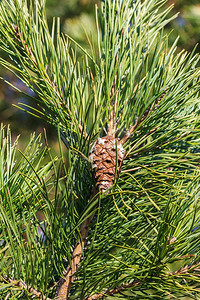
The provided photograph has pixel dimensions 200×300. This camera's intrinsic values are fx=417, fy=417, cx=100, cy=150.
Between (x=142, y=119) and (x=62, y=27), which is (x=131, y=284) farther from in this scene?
Answer: (x=62, y=27)

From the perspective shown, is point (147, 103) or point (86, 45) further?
point (86, 45)

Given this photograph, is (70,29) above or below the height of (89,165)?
above

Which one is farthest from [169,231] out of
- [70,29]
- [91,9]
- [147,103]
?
[91,9]

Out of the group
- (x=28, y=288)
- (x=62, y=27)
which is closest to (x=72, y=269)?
(x=28, y=288)

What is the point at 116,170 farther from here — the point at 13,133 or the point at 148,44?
the point at 13,133

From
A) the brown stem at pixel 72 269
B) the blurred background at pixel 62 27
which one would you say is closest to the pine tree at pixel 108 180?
the brown stem at pixel 72 269

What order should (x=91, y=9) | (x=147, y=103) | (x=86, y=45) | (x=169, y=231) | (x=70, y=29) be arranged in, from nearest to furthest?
(x=169, y=231) → (x=147, y=103) → (x=86, y=45) → (x=70, y=29) → (x=91, y=9)

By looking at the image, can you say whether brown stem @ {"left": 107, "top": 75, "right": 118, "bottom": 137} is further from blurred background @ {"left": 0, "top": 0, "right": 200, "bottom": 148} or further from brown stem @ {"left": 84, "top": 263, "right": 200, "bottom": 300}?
blurred background @ {"left": 0, "top": 0, "right": 200, "bottom": 148}

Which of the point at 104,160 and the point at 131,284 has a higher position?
the point at 104,160
